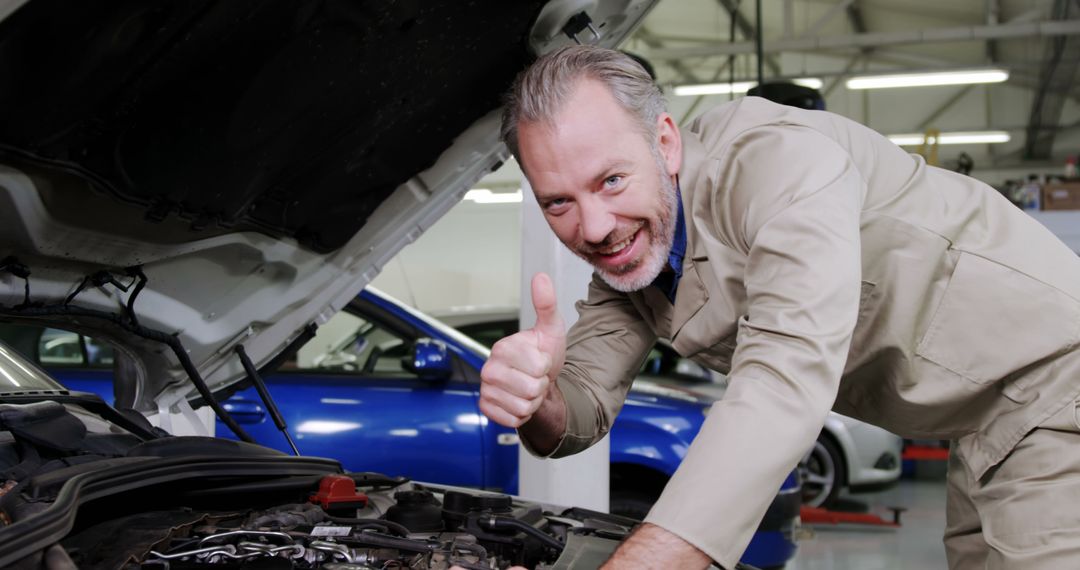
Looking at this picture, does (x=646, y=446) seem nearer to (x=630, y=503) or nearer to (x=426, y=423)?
(x=630, y=503)

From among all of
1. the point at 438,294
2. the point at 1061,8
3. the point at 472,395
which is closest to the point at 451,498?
the point at 472,395

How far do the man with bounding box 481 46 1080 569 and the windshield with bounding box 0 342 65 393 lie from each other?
100 centimetres

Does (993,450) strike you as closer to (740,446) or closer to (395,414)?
(740,446)

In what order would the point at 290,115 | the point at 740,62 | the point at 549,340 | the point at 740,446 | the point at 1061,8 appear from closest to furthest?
the point at 740,446, the point at 549,340, the point at 290,115, the point at 1061,8, the point at 740,62

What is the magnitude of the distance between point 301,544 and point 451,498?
37 centimetres

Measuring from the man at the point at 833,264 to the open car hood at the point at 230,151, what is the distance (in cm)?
33

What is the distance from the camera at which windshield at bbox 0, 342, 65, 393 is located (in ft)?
6.23

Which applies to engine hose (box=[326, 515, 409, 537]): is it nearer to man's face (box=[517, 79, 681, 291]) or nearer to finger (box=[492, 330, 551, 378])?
finger (box=[492, 330, 551, 378])

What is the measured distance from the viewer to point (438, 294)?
48.6 ft

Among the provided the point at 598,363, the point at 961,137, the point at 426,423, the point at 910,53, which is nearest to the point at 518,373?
the point at 598,363

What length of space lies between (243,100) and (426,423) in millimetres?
2276

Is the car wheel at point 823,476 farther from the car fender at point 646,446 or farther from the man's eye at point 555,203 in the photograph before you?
the man's eye at point 555,203

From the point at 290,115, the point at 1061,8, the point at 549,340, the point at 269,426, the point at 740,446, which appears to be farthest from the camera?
the point at 1061,8

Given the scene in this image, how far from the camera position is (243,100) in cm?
172
